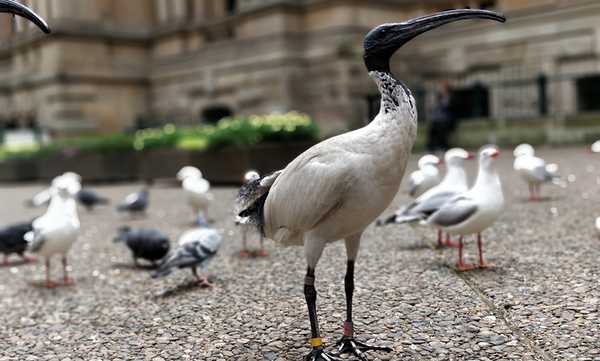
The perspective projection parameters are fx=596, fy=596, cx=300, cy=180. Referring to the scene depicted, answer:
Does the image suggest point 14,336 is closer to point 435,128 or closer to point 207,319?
point 207,319

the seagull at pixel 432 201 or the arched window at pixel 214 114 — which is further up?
the arched window at pixel 214 114

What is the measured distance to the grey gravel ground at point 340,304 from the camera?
3287 mm

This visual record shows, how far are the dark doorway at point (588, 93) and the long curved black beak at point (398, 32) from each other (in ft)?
42.7

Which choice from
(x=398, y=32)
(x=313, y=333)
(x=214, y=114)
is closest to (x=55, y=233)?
(x=313, y=333)

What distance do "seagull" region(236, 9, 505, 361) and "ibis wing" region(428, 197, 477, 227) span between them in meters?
1.83

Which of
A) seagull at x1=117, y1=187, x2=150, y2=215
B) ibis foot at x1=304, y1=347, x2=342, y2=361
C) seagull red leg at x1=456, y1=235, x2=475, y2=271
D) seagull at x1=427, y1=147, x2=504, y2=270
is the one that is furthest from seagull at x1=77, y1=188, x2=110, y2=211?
ibis foot at x1=304, y1=347, x2=342, y2=361

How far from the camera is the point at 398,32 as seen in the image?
2838 millimetres

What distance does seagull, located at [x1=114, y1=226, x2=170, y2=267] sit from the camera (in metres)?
5.60

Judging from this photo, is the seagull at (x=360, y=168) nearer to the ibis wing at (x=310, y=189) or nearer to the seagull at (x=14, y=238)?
the ibis wing at (x=310, y=189)

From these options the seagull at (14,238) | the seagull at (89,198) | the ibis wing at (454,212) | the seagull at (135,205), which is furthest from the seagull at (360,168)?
the seagull at (89,198)

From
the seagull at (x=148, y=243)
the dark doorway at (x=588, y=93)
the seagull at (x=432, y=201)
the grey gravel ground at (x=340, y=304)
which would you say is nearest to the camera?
the grey gravel ground at (x=340, y=304)

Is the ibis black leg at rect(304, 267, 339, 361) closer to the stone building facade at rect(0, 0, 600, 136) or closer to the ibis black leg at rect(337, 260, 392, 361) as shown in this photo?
the ibis black leg at rect(337, 260, 392, 361)

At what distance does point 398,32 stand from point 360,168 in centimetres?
68

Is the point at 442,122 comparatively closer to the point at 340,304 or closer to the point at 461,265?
the point at 461,265
